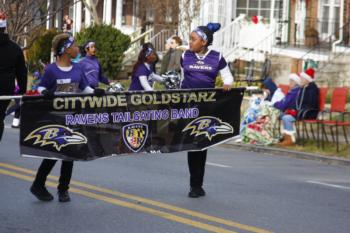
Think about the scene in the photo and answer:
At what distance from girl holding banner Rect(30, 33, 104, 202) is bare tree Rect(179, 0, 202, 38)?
23.0 meters

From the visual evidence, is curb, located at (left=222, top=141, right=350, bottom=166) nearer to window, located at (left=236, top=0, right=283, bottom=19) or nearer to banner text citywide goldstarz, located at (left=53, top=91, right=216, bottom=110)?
banner text citywide goldstarz, located at (left=53, top=91, right=216, bottom=110)

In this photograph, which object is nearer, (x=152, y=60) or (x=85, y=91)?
(x=85, y=91)

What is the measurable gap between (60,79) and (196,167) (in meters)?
1.87

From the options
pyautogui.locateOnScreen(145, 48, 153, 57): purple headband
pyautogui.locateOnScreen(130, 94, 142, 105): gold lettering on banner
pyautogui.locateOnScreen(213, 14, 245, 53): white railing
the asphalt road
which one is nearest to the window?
pyautogui.locateOnScreen(213, 14, 245, 53): white railing

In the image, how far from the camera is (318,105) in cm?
1905

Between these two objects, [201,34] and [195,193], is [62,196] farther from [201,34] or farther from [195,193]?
[201,34]

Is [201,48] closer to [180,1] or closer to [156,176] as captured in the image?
[156,176]

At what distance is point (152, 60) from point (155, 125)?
5.09 m

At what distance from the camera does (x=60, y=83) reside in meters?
10.5

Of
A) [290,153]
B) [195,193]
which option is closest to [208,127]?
[195,193]

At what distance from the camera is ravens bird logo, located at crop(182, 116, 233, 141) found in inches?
446

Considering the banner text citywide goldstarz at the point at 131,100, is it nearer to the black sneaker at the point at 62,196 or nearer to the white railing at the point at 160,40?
the black sneaker at the point at 62,196

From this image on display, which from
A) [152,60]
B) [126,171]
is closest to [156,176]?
[126,171]

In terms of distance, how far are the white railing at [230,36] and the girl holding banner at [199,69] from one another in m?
24.0
